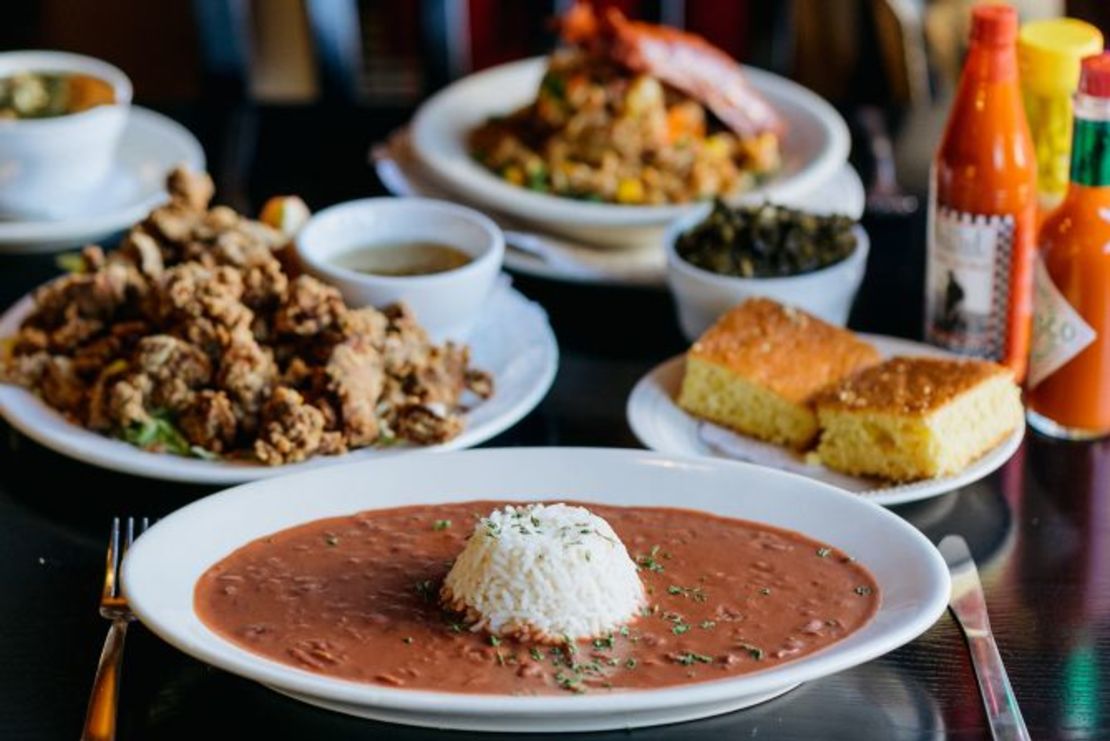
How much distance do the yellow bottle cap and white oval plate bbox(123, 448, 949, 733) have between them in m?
0.99

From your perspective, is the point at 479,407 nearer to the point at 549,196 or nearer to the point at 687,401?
the point at 687,401

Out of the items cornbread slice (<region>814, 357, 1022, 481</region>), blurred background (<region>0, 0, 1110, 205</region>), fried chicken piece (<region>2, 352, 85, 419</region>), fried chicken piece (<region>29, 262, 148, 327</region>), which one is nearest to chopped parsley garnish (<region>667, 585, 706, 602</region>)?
cornbread slice (<region>814, 357, 1022, 481</region>)

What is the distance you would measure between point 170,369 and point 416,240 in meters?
0.64

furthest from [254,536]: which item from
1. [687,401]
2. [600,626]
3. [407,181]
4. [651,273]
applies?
[407,181]

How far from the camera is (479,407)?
2.79 metres

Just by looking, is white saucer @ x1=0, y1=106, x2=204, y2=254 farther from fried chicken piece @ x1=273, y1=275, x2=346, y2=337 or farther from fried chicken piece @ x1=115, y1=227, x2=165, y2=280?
fried chicken piece @ x1=273, y1=275, x2=346, y2=337

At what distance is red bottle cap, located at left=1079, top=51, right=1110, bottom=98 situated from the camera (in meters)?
2.46

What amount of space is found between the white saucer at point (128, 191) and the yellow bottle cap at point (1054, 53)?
1630 mm

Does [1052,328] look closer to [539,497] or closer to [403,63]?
[539,497]

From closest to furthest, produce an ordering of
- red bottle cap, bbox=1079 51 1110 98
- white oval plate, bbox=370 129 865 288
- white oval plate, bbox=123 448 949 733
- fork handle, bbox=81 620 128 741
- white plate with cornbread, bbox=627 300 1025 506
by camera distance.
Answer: white oval plate, bbox=123 448 949 733
fork handle, bbox=81 620 128 741
red bottle cap, bbox=1079 51 1110 98
white plate with cornbread, bbox=627 300 1025 506
white oval plate, bbox=370 129 865 288

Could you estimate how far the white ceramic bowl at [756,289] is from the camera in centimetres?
298

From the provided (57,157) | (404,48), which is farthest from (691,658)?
(404,48)

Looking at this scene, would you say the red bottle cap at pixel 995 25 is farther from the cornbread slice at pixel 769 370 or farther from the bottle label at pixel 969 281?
the cornbread slice at pixel 769 370

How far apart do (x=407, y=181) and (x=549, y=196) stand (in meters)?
0.39
